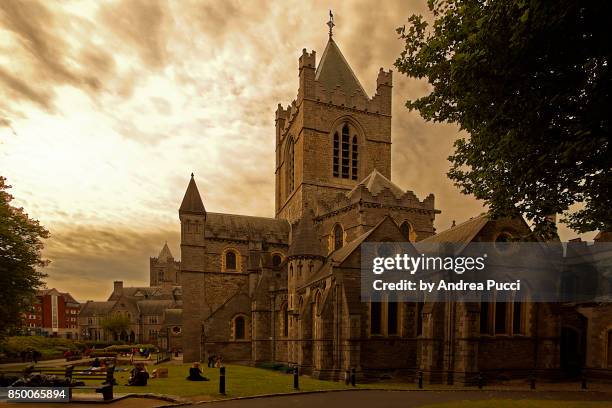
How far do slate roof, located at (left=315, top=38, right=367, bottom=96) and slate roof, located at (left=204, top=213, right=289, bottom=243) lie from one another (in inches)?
701

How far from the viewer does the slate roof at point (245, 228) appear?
134 feet

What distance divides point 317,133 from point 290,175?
25.8 feet

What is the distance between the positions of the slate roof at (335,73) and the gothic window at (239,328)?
28.1 meters

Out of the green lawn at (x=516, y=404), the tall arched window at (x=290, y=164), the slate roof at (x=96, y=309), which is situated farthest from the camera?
the slate roof at (x=96, y=309)

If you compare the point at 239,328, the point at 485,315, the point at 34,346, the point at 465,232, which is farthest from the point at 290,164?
the point at 34,346

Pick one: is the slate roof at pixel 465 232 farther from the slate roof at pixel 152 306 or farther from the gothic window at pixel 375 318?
the slate roof at pixel 152 306

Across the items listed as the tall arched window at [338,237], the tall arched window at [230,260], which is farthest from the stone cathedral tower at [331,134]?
the tall arched window at [230,260]

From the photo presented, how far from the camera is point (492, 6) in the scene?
9359 mm

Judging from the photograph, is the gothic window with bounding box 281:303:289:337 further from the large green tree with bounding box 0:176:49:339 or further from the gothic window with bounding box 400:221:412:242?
the large green tree with bounding box 0:176:49:339

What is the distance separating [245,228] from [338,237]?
1348 cm

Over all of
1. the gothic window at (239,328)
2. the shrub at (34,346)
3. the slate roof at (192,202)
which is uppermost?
the slate roof at (192,202)

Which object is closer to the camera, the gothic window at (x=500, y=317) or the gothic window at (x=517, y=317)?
the gothic window at (x=500, y=317)

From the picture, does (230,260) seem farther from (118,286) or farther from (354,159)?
(118,286)

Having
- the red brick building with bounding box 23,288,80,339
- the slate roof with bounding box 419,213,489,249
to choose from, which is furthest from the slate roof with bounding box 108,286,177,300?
the slate roof with bounding box 419,213,489,249
